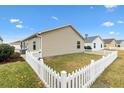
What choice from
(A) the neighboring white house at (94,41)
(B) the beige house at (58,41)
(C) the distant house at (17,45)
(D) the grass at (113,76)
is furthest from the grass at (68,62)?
(C) the distant house at (17,45)

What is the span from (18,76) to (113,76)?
2.16m

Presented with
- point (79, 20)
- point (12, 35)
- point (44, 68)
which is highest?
point (79, 20)

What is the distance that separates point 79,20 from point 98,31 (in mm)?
463

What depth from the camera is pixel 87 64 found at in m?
4.84

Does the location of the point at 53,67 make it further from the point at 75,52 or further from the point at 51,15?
the point at 51,15

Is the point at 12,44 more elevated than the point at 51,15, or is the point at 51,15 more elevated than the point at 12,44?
the point at 51,15

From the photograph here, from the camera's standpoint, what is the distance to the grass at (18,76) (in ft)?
15.6

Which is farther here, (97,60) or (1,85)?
(97,60)

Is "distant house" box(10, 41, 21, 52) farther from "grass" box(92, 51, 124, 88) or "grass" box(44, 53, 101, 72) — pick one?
"grass" box(92, 51, 124, 88)

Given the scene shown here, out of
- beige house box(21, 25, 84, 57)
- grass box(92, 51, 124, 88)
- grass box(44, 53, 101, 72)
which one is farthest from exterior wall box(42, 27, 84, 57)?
grass box(92, 51, 124, 88)

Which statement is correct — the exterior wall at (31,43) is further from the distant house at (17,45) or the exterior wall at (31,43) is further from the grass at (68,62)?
the grass at (68,62)

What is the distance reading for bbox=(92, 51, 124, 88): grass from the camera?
4.76 m

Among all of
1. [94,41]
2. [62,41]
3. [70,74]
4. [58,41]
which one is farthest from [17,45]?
[94,41]

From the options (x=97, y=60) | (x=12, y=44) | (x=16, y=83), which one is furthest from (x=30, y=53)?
(x=97, y=60)
